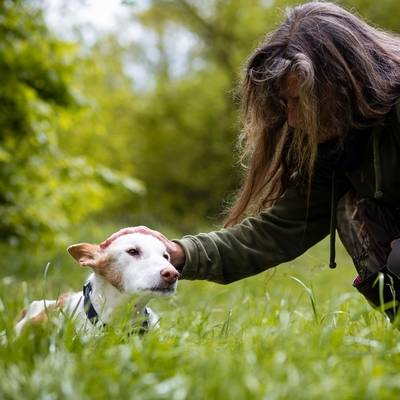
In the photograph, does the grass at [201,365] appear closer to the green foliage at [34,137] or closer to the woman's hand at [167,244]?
the woman's hand at [167,244]

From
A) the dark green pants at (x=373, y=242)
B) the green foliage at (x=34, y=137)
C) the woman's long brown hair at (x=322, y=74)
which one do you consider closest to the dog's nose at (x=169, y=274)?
the woman's long brown hair at (x=322, y=74)

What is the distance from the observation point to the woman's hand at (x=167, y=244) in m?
2.81

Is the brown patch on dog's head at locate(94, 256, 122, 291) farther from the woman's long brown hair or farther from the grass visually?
the woman's long brown hair

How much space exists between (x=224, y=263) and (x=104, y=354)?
1085 millimetres

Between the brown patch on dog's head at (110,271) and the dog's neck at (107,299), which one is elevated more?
the brown patch on dog's head at (110,271)

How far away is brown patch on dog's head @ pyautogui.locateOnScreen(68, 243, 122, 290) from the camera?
2746mm

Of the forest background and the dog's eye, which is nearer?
the forest background

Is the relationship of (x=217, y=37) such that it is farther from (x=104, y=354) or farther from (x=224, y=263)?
(x=104, y=354)

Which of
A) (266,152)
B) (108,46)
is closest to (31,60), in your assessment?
(266,152)

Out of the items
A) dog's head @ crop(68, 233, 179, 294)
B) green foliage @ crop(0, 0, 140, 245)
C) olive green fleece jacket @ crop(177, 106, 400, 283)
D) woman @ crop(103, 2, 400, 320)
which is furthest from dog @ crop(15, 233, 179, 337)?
green foliage @ crop(0, 0, 140, 245)

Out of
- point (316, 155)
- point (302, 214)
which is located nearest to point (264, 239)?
point (302, 214)

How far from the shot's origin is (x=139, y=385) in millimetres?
1773

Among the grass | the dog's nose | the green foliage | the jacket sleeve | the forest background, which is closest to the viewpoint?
the grass

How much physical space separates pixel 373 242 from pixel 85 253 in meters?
1.23
